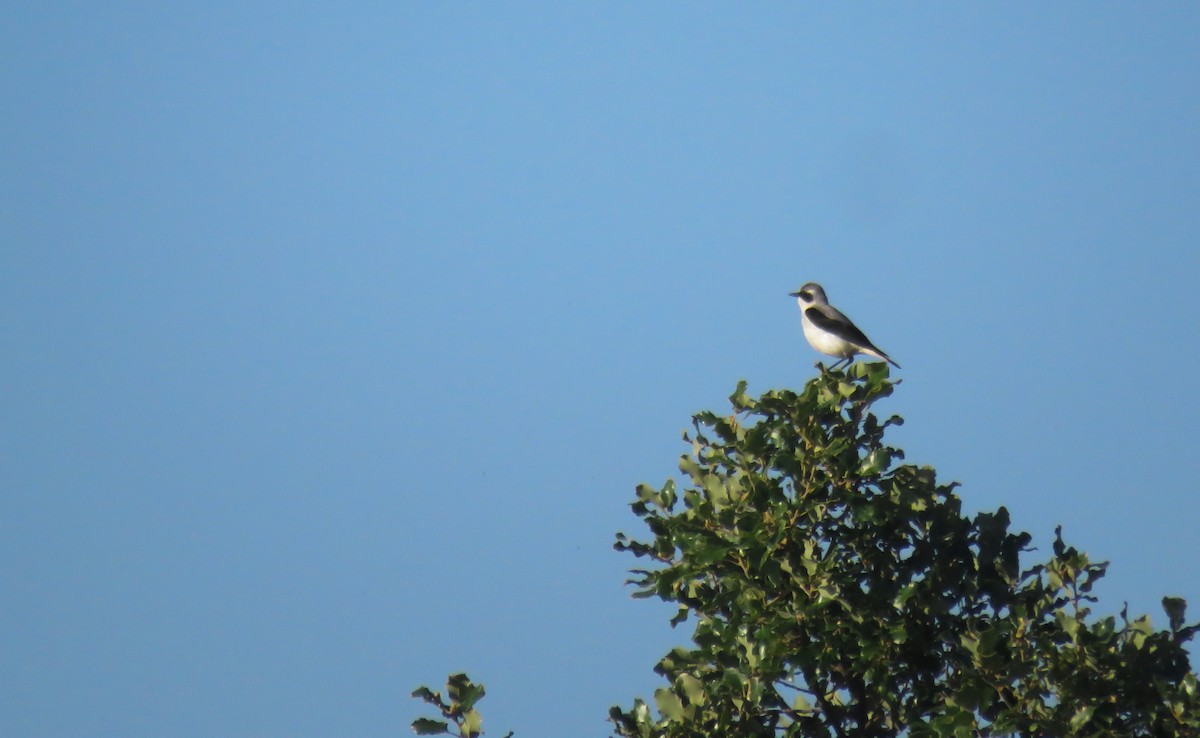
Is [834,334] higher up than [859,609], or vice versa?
[834,334]

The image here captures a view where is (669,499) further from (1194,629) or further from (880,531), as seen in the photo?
(1194,629)

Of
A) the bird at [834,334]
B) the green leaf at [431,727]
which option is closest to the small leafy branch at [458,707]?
the green leaf at [431,727]

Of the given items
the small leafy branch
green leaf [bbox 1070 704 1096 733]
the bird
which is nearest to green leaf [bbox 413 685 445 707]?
the small leafy branch

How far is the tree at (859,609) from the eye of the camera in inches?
439

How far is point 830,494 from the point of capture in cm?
1199

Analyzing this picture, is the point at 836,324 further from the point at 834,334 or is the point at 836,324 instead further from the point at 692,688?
the point at 692,688

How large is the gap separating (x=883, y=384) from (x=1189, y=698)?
3.59 metres

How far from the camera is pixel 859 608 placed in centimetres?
1158

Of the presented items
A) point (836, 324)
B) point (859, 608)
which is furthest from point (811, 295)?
point (859, 608)

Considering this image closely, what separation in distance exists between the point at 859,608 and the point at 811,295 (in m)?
10.9

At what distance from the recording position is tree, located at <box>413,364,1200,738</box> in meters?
11.2

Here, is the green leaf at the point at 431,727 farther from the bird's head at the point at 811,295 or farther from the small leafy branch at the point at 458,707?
the bird's head at the point at 811,295

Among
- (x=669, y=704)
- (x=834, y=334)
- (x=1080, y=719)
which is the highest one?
(x=834, y=334)

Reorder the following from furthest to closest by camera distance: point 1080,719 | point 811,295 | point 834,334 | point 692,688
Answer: point 811,295 < point 834,334 < point 692,688 < point 1080,719
